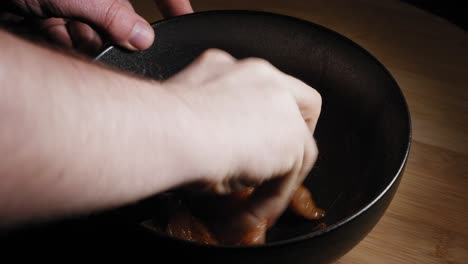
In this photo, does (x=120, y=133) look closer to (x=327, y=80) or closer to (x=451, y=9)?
(x=327, y=80)

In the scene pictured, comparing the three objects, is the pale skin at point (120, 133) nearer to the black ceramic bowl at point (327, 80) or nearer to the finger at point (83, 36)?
the black ceramic bowl at point (327, 80)

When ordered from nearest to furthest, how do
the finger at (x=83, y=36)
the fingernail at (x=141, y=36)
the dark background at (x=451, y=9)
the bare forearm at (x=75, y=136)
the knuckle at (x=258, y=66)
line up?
the bare forearm at (x=75, y=136) < the knuckle at (x=258, y=66) < the fingernail at (x=141, y=36) < the finger at (x=83, y=36) < the dark background at (x=451, y=9)

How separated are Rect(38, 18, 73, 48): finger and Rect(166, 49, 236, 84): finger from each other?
16.4 inches

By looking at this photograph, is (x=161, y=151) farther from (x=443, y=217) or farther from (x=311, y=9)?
(x=311, y=9)

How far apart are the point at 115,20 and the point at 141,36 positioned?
10 cm

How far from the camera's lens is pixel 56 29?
102 centimetres

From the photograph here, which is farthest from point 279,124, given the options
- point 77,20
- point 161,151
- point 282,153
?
point 77,20

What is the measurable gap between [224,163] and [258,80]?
15 centimetres

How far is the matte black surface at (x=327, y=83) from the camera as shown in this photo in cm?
68

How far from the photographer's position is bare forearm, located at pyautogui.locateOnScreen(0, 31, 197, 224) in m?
0.37

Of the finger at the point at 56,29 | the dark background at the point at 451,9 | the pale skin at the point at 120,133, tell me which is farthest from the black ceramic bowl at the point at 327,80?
the dark background at the point at 451,9

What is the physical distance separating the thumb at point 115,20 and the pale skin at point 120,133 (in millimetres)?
228

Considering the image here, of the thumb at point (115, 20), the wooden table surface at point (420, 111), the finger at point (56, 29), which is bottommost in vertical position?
the wooden table surface at point (420, 111)

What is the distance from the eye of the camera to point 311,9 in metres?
1.12
